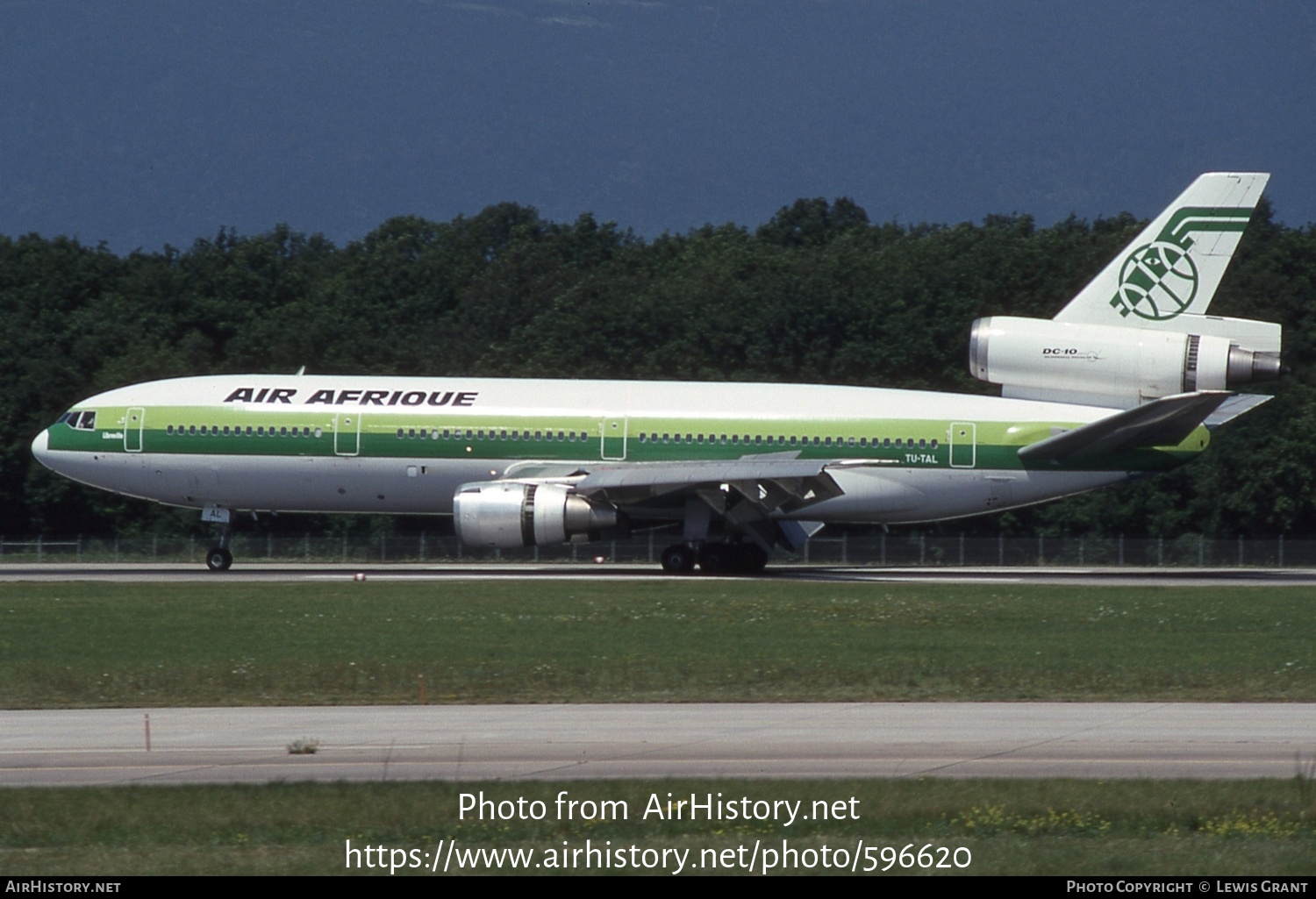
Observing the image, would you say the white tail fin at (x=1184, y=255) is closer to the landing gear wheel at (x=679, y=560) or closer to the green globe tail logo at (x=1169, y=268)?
A: the green globe tail logo at (x=1169, y=268)

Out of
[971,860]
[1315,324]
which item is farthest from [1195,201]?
[971,860]

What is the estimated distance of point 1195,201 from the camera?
1662 inches

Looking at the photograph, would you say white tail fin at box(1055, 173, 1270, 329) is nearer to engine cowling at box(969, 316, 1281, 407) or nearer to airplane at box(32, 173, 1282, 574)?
airplane at box(32, 173, 1282, 574)

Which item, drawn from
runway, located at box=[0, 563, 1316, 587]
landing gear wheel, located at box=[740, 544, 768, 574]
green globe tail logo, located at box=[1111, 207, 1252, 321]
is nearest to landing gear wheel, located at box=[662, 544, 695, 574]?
runway, located at box=[0, 563, 1316, 587]

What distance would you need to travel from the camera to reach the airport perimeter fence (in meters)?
51.9

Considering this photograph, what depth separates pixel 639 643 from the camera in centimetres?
2619

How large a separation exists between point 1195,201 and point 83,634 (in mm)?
30284

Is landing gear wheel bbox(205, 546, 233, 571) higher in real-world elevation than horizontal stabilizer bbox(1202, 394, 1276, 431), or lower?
lower

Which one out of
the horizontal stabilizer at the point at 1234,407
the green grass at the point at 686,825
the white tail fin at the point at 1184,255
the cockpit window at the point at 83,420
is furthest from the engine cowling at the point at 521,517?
the green grass at the point at 686,825

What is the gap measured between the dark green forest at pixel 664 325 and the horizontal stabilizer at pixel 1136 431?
15320 mm

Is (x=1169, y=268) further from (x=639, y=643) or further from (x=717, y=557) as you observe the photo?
(x=639, y=643)

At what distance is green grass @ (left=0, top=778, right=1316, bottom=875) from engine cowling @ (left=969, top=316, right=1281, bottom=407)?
95.4ft

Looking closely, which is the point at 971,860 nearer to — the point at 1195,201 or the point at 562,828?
the point at 562,828

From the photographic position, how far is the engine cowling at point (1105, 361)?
41.1 meters
